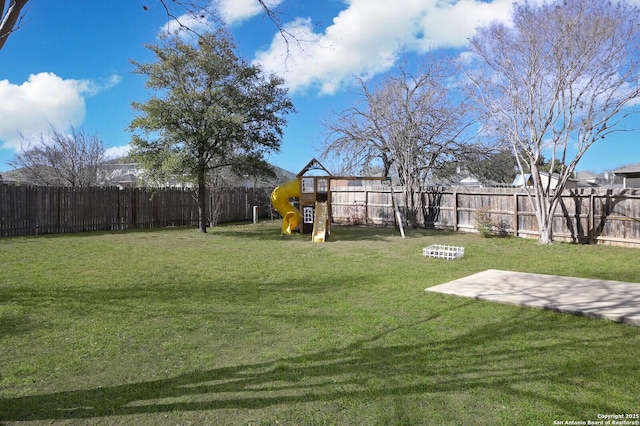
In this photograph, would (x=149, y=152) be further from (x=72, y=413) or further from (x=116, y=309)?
(x=72, y=413)

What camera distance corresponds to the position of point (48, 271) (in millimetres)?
7301

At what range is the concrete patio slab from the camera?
183 inches

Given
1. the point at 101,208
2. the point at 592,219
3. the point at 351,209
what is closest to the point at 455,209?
the point at 592,219

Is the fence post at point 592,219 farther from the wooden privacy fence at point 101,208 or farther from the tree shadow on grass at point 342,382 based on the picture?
the wooden privacy fence at point 101,208

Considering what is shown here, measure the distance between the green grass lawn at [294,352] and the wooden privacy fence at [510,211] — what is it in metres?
4.24

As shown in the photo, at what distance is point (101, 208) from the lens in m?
15.6

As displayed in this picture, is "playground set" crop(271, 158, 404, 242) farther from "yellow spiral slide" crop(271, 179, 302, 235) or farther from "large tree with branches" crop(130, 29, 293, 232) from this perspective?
"large tree with branches" crop(130, 29, 293, 232)

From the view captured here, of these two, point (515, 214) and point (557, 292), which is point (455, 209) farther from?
point (557, 292)

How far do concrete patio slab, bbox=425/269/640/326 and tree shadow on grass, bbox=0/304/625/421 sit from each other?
1.12 meters

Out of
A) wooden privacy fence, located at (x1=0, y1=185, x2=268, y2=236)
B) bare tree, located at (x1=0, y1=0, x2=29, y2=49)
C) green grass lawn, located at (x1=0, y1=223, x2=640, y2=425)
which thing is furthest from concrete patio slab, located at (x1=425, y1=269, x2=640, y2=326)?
wooden privacy fence, located at (x1=0, y1=185, x2=268, y2=236)

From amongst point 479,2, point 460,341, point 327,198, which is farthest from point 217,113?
point 460,341

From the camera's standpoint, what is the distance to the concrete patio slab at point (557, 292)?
15.3ft

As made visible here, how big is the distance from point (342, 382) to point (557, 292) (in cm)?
384

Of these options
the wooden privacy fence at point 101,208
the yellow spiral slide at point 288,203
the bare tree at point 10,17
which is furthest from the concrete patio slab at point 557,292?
the wooden privacy fence at point 101,208
